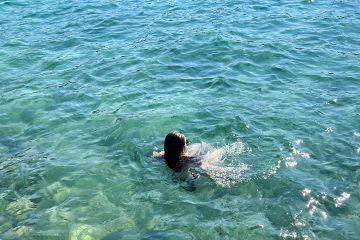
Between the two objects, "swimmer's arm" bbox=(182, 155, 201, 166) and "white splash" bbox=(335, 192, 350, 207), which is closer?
"white splash" bbox=(335, 192, 350, 207)

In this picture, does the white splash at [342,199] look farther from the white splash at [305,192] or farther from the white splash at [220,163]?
the white splash at [220,163]

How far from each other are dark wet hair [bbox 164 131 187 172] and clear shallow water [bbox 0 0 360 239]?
1.70ft

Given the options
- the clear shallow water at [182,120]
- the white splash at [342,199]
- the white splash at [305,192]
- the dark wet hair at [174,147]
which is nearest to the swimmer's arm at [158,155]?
the clear shallow water at [182,120]

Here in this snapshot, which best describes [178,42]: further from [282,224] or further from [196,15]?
[282,224]

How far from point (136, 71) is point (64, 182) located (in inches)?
223

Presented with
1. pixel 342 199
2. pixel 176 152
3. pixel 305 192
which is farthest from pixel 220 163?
pixel 342 199

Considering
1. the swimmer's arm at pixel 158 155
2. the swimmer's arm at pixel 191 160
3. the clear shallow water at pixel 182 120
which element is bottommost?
the clear shallow water at pixel 182 120

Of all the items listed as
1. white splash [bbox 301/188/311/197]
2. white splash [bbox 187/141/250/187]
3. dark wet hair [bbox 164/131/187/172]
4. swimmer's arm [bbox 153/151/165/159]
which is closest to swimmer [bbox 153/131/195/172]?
dark wet hair [bbox 164/131/187/172]

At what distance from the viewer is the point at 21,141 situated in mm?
11359

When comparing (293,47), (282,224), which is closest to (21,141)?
(282,224)

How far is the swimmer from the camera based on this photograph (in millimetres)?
9383

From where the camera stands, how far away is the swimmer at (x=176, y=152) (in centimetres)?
938

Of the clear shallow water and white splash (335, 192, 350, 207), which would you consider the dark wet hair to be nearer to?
the clear shallow water

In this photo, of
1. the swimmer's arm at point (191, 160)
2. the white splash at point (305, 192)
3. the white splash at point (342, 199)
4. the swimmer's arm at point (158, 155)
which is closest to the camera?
the white splash at point (342, 199)
